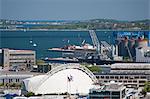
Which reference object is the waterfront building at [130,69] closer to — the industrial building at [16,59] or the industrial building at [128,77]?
the industrial building at [128,77]

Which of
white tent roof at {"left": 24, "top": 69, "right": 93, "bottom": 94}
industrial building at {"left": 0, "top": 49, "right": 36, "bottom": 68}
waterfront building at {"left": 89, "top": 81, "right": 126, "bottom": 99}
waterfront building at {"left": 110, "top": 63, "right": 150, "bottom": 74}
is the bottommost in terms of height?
waterfront building at {"left": 89, "top": 81, "right": 126, "bottom": 99}

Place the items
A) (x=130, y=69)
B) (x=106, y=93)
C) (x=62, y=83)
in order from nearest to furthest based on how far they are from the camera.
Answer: (x=106, y=93), (x=62, y=83), (x=130, y=69)

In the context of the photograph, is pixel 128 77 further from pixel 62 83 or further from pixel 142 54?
pixel 142 54

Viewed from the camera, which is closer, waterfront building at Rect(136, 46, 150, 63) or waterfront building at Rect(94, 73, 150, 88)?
waterfront building at Rect(94, 73, 150, 88)

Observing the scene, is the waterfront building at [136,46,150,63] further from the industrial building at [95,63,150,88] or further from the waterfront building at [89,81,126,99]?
the waterfront building at [89,81,126,99]

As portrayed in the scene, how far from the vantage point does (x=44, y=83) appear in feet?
48.0

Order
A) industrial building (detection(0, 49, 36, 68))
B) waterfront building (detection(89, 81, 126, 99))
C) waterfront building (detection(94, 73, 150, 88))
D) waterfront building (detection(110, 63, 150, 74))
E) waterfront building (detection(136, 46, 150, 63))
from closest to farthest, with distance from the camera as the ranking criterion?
waterfront building (detection(89, 81, 126, 99))
waterfront building (detection(94, 73, 150, 88))
waterfront building (detection(110, 63, 150, 74))
industrial building (detection(0, 49, 36, 68))
waterfront building (detection(136, 46, 150, 63))

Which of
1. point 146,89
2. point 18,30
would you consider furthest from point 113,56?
point 18,30

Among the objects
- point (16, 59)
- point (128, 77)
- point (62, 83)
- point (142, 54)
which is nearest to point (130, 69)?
point (128, 77)

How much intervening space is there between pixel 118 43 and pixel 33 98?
1398 centimetres

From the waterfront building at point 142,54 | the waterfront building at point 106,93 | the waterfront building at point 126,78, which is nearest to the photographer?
the waterfront building at point 106,93

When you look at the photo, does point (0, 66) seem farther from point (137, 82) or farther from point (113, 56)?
point (137, 82)

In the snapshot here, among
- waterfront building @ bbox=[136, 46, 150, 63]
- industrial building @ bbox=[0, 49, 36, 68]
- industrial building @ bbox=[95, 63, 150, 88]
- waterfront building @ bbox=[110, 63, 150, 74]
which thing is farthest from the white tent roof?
waterfront building @ bbox=[136, 46, 150, 63]

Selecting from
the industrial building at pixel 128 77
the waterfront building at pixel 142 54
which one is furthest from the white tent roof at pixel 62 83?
the waterfront building at pixel 142 54
